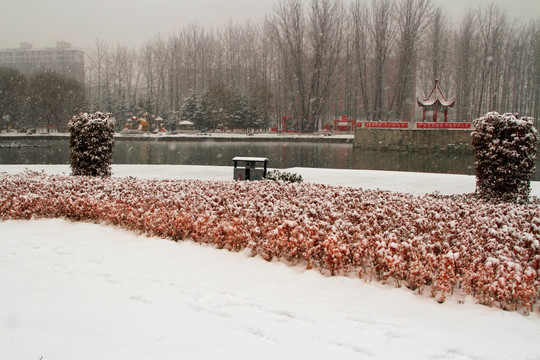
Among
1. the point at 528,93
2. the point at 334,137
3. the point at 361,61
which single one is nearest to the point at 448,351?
the point at 334,137

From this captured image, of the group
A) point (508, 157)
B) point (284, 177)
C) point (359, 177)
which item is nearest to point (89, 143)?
point (284, 177)

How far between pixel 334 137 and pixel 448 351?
145 ft

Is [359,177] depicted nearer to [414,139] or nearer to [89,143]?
[89,143]

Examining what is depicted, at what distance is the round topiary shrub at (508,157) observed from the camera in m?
9.02

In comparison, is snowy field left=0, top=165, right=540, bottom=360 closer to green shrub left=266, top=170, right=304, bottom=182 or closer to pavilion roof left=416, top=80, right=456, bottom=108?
green shrub left=266, top=170, right=304, bottom=182

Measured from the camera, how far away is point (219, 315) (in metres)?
3.83

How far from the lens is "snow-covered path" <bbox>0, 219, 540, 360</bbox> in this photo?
3.23 metres

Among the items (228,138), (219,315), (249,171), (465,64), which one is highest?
(465,64)

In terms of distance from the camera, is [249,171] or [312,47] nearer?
[249,171]

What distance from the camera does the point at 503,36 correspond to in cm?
4859

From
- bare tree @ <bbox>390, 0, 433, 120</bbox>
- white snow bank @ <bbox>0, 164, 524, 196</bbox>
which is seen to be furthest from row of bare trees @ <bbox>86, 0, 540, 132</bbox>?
white snow bank @ <bbox>0, 164, 524, 196</bbox>

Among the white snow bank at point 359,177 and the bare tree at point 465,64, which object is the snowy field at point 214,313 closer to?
the white snow bank at point 359,177

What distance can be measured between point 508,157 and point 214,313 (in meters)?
7.63

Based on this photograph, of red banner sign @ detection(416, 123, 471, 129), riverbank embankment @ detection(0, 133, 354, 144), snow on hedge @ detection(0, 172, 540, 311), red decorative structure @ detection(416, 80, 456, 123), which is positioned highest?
red decorative structure @ detection(416, 80, 456, 123)
